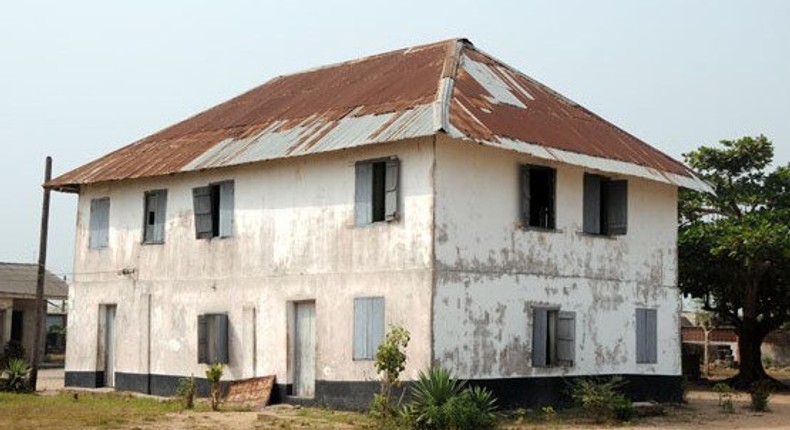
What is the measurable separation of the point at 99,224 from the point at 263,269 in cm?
569

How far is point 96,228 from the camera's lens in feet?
79.5

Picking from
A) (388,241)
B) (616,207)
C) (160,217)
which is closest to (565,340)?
(616,207)

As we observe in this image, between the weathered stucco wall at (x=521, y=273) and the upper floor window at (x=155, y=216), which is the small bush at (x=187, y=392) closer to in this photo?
the upper floor window at (x=155, y=216)

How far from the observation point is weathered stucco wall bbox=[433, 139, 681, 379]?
58.2ft

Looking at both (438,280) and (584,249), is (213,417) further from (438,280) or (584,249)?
(584,249)

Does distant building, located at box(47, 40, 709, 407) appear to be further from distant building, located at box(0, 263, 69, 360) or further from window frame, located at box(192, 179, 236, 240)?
distant building, located at box(0, 263, 69, 360)

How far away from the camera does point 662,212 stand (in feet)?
Result: 73.4

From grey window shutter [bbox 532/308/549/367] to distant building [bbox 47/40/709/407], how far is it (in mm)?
32

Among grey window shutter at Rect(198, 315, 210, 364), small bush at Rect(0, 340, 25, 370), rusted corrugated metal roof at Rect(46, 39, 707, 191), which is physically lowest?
small bush at Rect(0, 340, 25, 370)

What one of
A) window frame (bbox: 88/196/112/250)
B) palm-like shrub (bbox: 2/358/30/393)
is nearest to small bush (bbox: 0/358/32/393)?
palm-like shrub (bbox: 2/358/30/393)

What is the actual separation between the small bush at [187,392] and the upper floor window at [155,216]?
346 cm

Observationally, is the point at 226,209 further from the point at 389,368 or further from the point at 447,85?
the point at 389,368

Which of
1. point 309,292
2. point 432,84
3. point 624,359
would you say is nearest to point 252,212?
point 309,292

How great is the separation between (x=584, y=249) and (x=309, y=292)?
16.9ft
